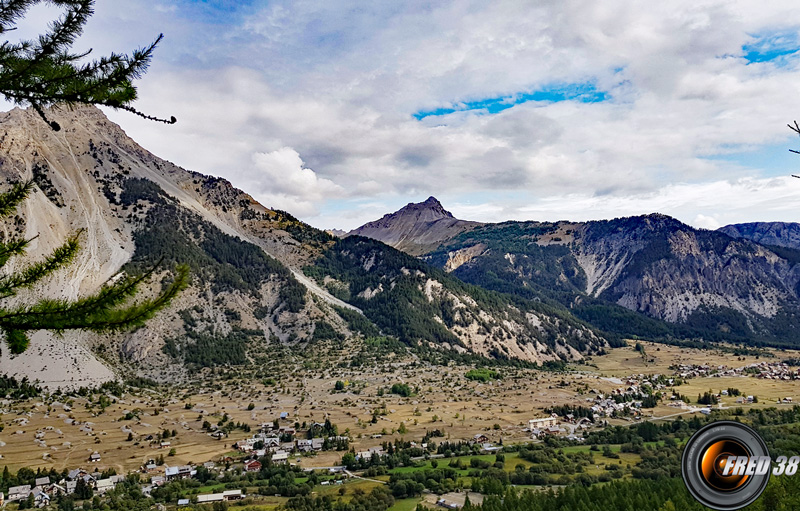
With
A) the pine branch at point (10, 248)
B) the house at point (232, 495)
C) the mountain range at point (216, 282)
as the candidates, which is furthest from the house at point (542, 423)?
the pine branch at point (10, 248)

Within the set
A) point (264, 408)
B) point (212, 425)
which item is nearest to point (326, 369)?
point (264, 408)

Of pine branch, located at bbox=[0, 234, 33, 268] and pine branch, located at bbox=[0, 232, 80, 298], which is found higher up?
pine branch, located at bbox=[0, 234, 33, 268]

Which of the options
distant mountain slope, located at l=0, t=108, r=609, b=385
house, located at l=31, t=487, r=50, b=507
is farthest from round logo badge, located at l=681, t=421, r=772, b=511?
distant mountain slope, located at l=0, t=108, r=609, b=385

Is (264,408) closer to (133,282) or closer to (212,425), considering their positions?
(212,425)

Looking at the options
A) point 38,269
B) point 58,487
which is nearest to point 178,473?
point 58,487

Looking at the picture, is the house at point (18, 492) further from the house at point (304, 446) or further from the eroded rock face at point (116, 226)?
the eroded rock face at point (116, 226)

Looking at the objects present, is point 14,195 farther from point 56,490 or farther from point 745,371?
point 745,371

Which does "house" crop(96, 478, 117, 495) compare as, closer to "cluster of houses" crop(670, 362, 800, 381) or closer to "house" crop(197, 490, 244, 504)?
"house" crop(197, 490, 244, 504)

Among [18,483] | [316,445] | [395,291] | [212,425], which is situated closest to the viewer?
[18,483]
